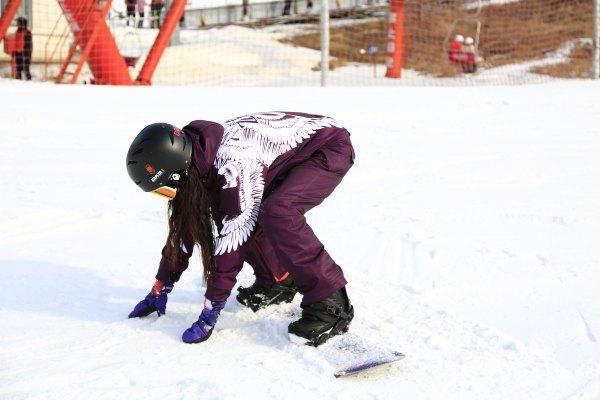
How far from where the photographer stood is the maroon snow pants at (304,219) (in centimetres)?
328

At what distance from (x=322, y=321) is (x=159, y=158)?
96 centimetres

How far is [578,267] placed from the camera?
14.6 feet

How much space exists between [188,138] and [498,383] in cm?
154

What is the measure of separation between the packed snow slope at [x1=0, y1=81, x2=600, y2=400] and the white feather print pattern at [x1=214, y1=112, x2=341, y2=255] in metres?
0.51

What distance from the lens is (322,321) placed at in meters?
3.41

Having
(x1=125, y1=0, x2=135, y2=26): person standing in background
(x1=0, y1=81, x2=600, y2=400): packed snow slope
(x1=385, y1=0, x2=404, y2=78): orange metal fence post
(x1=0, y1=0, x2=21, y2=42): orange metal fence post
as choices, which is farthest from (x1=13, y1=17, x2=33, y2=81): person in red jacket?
(x1=385, y1=0, x2=404, y2=78): orange metal fence post

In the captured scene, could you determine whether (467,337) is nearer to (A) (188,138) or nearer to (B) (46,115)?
(A) (188,138)

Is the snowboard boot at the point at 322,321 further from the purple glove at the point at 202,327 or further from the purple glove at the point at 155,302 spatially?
the purple glove at the point at 155,302

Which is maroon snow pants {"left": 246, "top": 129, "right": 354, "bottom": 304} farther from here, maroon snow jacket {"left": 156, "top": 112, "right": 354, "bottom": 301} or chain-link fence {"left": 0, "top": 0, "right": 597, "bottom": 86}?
chain-link fence {"left": 0, "top": 0, "right": 597, "bottom": 86}

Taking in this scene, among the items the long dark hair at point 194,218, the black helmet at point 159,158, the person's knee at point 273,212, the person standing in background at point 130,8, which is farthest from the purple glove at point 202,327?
the person standing in background at point 130,8

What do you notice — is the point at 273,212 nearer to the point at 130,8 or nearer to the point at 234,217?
the point at 234,217

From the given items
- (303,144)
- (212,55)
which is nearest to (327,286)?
(303,144)

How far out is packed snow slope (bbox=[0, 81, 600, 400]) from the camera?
314 cm

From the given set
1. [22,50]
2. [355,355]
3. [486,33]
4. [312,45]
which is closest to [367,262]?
[355,355]
